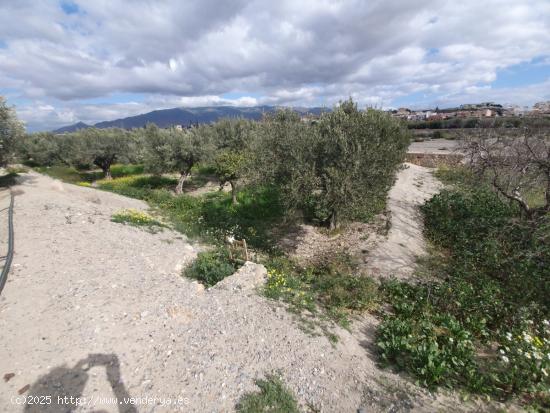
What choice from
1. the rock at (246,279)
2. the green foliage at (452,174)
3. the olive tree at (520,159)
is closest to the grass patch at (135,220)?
the rock at (246,279)

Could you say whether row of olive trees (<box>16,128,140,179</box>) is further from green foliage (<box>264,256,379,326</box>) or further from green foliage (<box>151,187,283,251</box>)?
green foliage (<box>264,256,379,326</box>)

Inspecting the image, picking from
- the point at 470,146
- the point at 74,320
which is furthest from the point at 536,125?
the point at 74,320

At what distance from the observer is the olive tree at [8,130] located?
14.2 metres

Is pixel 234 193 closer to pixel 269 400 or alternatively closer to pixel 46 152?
pixel 269 400

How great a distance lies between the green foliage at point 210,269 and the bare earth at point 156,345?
2.40 ft

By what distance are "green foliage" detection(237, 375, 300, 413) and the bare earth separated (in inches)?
7.5

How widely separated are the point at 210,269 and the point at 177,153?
16622mm

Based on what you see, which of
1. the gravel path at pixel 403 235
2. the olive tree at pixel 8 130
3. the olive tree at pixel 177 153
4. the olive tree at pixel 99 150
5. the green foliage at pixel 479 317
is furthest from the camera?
the olive tree at pixel 99 150

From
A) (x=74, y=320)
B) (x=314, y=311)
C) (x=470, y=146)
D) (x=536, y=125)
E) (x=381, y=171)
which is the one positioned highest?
(x=536, y=125)

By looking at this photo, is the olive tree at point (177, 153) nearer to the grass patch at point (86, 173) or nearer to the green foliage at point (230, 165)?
the green foliage at point (230, 165)

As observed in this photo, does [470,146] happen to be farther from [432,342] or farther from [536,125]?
[432,342]

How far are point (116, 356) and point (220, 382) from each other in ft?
6.73

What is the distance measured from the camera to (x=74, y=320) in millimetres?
6082

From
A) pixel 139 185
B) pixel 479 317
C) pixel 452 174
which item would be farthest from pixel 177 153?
pixel 452 174
